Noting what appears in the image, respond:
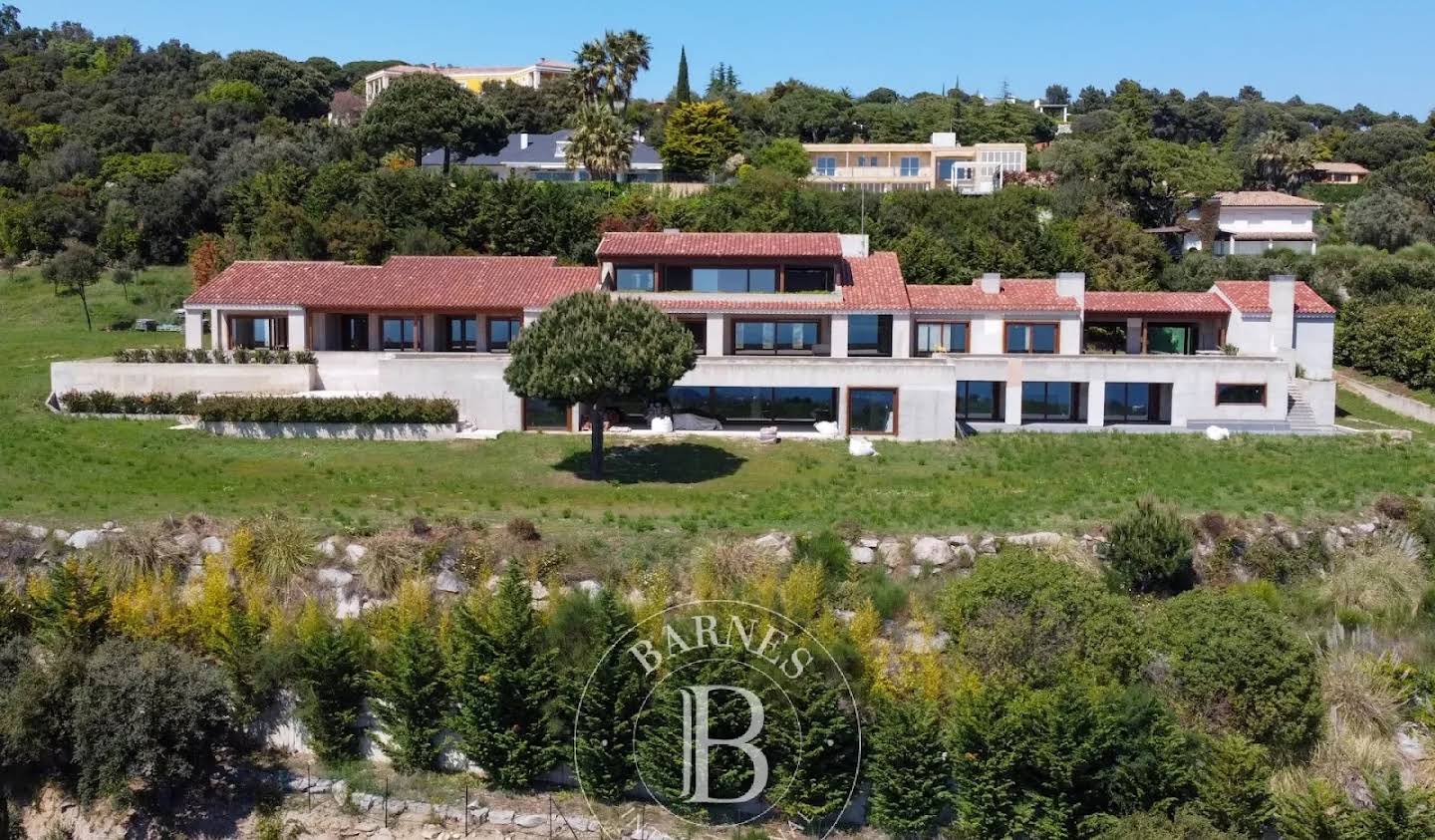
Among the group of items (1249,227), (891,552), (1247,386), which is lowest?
(891,552)

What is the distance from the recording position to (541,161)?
7681 centimetres

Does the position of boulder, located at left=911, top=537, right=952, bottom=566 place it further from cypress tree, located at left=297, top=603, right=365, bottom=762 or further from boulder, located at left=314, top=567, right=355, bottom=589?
boulder, located at left=314, top=567, right=355, bottom=589

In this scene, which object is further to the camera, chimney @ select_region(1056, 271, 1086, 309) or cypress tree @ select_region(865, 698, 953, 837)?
chimney @ select_region(1056, 271, 1086, 309)

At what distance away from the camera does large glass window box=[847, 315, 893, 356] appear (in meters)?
41.6

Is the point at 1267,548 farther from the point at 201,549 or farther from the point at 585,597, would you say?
the point at 201,549

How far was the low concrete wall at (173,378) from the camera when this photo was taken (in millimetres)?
38906

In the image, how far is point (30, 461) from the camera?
107ft

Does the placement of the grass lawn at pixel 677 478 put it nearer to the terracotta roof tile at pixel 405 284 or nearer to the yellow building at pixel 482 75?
the terracotta roof tile at pixel 405 284

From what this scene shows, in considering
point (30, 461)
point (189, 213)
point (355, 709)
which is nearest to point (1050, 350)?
point (355, 709)

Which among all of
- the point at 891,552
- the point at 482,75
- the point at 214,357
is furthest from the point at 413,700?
the point at 482,75

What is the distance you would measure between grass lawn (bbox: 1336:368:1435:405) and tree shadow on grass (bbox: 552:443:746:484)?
2712 centimetres

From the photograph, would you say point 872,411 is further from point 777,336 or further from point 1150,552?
point 1150,552

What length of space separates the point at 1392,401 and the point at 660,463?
28.4 meters

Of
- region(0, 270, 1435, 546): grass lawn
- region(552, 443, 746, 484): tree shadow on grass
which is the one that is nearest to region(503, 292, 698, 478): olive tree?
region(552, 443, 746, 484): tree shadow on grass
